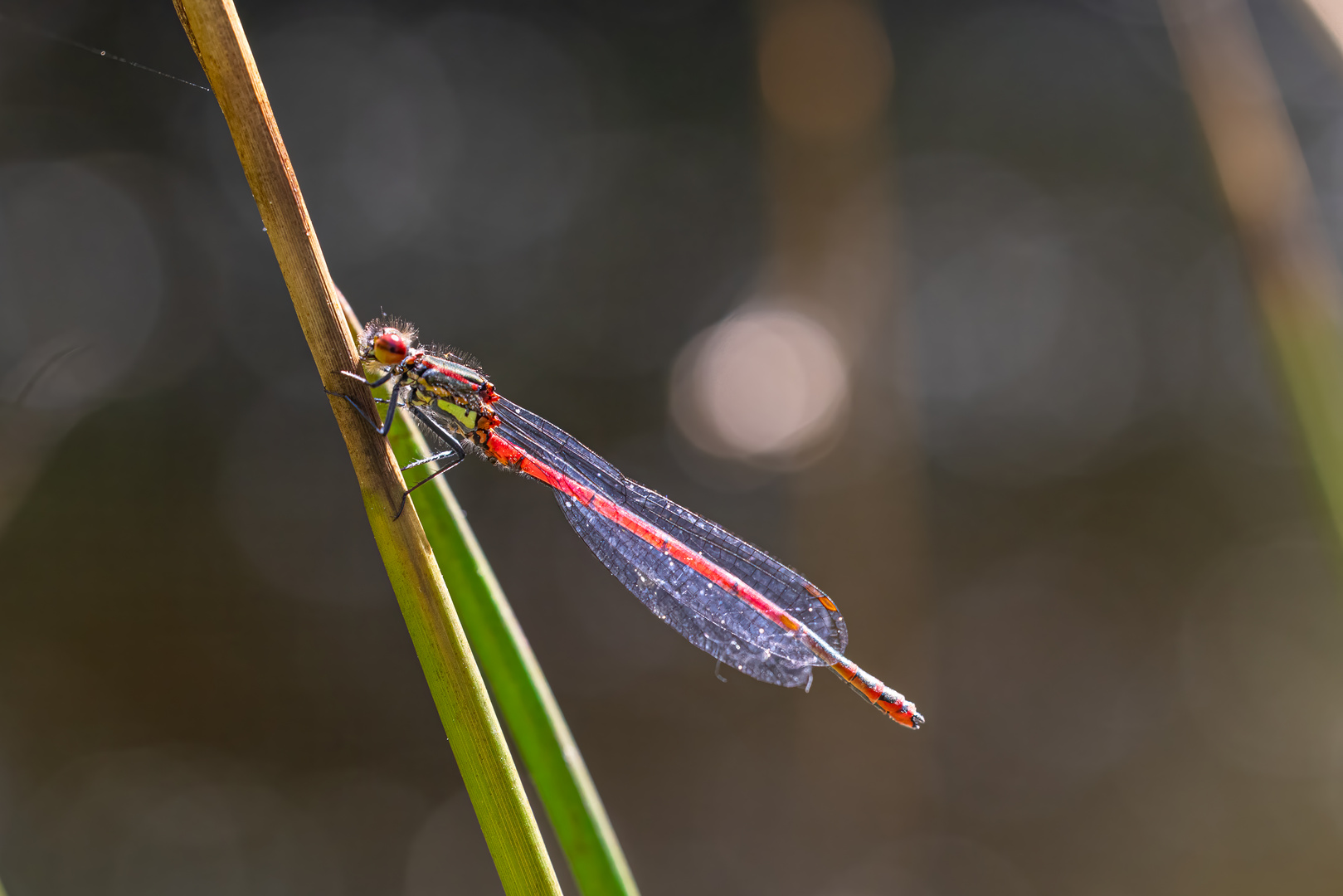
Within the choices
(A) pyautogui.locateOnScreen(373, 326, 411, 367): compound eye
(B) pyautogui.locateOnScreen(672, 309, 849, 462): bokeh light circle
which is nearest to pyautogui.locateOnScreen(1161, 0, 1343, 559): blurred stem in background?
(A) pyautogui.locateOnScreen(373, 326, 411, 367): compound eye

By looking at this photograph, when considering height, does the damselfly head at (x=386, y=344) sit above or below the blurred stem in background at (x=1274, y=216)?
above

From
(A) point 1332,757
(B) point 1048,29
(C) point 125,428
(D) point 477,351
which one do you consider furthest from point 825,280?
(A) point 1332,757

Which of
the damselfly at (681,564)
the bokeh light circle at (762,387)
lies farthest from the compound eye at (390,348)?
the bokeh light circle at (762,387)

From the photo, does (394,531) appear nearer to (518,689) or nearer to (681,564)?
(518,689)

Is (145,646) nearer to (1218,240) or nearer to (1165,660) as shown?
(1165,660)

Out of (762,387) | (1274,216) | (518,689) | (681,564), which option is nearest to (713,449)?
(762,387)

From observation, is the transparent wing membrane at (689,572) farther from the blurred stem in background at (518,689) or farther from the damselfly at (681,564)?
the blurred stem in background at (518,689)

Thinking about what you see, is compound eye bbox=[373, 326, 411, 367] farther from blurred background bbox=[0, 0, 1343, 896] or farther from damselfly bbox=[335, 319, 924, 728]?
blurred background bbox=[0, 0, 1343, 896]
